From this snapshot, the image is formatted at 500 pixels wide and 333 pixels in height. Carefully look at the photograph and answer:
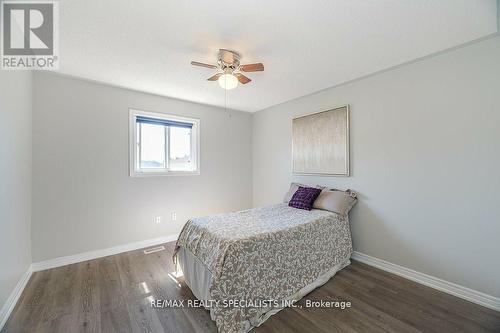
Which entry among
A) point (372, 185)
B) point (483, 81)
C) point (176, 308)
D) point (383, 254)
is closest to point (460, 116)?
point (483, 81)

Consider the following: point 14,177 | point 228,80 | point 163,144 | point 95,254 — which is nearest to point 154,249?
point 95,254

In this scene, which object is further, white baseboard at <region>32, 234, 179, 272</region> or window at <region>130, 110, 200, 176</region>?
window at <region>130, 110, 200, 176</region>

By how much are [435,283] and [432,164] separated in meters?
1.26

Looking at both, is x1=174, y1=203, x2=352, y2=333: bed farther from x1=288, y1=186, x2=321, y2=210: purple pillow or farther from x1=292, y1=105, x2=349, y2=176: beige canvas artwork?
x1=292, y1=105, x2=349, y2=176: beige canvas artwork

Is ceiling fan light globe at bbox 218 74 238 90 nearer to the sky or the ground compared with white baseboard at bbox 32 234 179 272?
nearer to the sky

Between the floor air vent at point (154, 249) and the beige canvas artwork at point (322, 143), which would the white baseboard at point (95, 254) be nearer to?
A: the floor air vent at point (154, 249)

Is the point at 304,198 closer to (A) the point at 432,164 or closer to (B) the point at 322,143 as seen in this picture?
(B) the point at 322,143

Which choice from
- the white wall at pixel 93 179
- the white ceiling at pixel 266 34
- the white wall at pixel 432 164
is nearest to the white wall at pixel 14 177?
the white wall at pixel 93 179

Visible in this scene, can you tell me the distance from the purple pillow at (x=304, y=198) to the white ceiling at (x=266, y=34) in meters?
1.59

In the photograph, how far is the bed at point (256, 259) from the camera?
1.58 m

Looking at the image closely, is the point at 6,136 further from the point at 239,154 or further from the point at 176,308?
the point at 239,154

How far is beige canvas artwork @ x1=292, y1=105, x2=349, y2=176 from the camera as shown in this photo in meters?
2.88

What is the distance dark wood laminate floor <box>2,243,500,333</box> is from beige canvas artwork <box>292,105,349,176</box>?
1.47m

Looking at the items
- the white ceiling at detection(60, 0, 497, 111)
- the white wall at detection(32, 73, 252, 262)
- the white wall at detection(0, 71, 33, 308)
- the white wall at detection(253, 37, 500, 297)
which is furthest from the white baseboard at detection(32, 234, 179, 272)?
the white wall at detection(253, 37, 500, 297)
